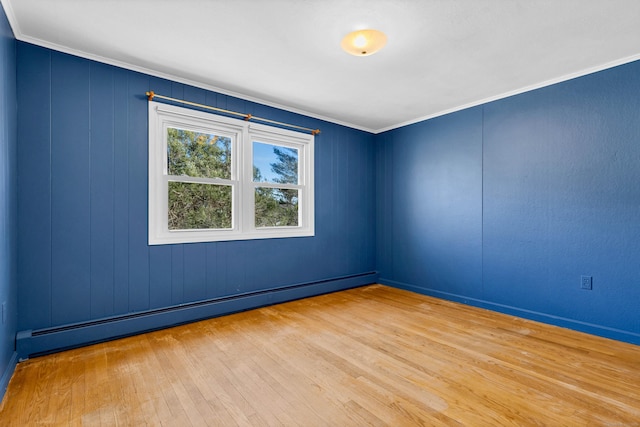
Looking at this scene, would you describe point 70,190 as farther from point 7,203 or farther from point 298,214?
point 298,214

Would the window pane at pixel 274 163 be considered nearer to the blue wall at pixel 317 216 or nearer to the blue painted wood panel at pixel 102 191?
the blue wall at pixel 317 216

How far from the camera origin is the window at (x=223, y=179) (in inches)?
121

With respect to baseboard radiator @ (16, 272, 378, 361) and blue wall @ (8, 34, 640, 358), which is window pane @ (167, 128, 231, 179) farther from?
baseboard radiator @ (16, 272, 378, 361)

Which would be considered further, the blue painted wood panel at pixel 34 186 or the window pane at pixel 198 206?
the window pane at pixel 198 206

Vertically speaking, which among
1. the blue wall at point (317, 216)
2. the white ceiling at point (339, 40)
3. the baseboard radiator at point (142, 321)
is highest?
the white ceiling at point (339, 40)

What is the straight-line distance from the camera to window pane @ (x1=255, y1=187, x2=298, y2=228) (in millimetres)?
3881

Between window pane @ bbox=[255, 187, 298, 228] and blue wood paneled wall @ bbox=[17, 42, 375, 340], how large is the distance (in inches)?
19.2

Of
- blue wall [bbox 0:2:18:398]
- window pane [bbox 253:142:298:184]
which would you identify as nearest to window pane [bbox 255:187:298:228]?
window pane [bbox 253:142:298:184]

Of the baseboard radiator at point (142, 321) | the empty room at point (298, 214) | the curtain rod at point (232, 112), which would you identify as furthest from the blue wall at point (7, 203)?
the curtain rod at point (232, 112)

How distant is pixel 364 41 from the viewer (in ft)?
7.53

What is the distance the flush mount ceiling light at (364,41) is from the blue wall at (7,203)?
230 cm

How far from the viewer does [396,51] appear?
2.59 meters

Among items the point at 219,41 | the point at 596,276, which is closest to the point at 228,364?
the point at 219,41

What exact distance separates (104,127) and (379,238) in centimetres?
393
